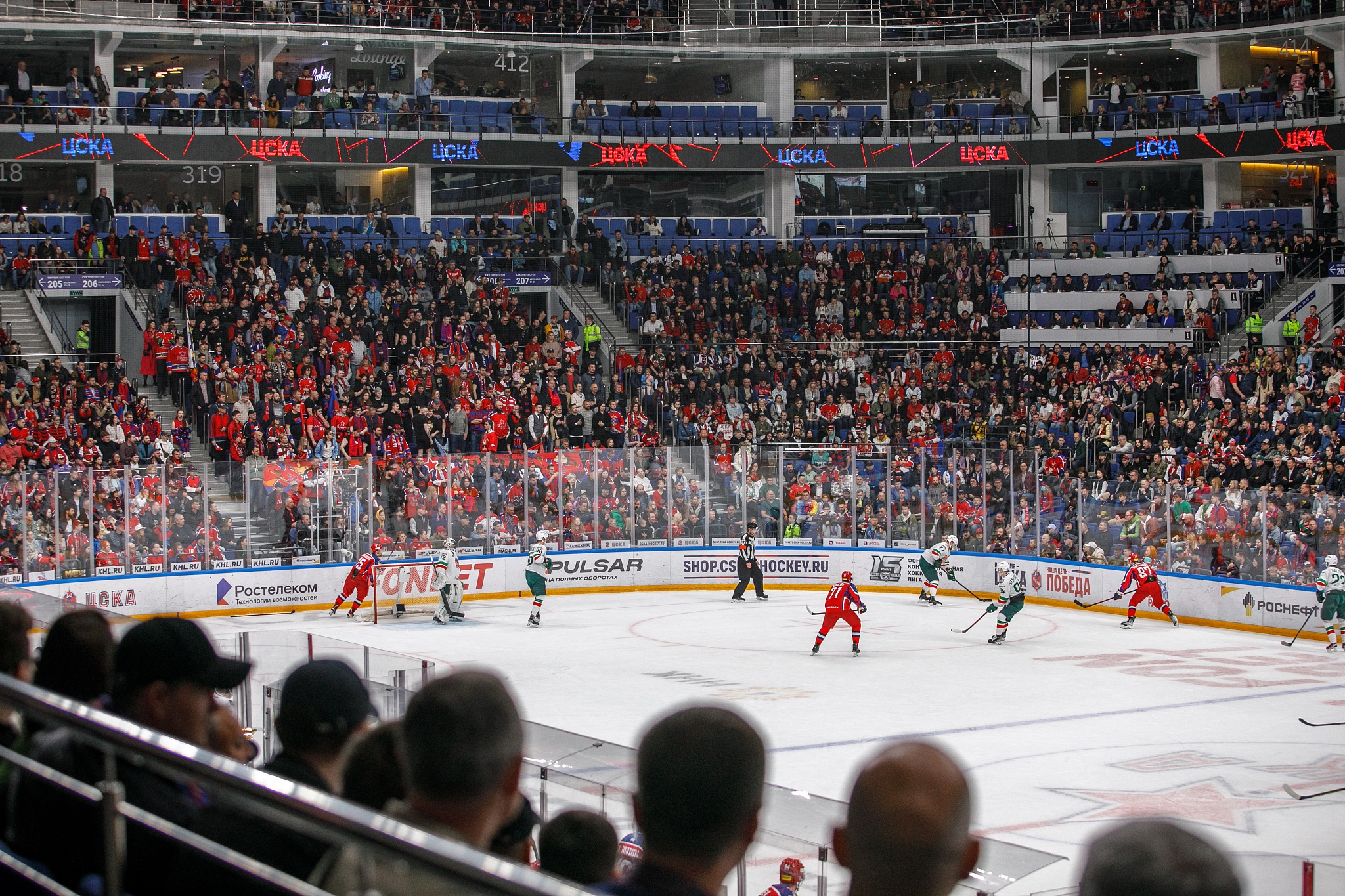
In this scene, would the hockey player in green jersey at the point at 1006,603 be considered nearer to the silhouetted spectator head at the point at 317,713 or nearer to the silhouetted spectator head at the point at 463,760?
the silhouetted spectator head at the point at 317,713

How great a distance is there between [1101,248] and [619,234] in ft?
42.2

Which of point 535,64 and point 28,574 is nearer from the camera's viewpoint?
point 28,574

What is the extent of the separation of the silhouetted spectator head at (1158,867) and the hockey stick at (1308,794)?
11.6 metres

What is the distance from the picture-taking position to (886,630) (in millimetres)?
22547

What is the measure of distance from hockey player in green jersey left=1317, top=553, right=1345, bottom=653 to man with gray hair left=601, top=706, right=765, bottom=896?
766 inches

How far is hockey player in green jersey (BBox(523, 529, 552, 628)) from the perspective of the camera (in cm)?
2272

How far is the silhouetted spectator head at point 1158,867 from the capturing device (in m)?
1.93

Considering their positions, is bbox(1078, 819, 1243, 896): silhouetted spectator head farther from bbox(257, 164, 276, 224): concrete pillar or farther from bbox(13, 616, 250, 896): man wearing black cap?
bbox(257, 164, 276, 224): concrete pillar

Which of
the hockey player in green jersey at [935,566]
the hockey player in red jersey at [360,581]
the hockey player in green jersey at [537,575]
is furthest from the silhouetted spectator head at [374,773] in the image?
the hockey player in green jersey at [935,566]

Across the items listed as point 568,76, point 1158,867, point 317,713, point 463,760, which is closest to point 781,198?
point 568,76

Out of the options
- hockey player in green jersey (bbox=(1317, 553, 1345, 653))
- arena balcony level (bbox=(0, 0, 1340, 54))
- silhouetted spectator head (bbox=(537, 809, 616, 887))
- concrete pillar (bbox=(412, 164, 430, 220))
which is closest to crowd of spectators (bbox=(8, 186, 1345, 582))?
hockey player in green jersey (bbox=(1317, 553, 1345, 653))

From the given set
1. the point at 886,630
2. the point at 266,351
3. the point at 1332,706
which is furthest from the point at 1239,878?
the point at 266,351

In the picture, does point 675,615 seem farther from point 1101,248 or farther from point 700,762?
point 700,762

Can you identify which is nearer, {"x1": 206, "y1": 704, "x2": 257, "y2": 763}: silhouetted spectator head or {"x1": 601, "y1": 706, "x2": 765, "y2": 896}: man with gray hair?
{"x1": 601, "y1": 706, "x2": 765, "y2": 896}: man with gray hair
